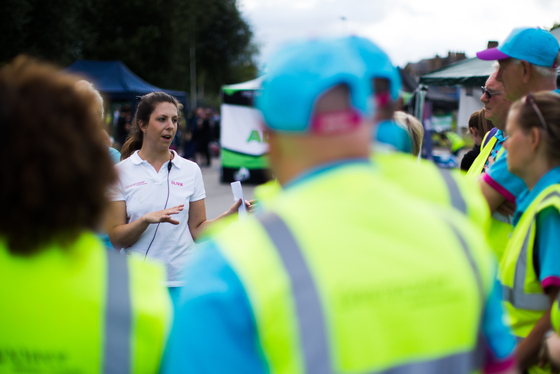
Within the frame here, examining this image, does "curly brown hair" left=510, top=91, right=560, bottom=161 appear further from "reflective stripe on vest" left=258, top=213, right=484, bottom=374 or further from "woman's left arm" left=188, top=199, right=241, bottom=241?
"woman's left arm" left=188, top=199, right=241, bottom=241

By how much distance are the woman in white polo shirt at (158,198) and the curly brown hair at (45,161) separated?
60.3 inches

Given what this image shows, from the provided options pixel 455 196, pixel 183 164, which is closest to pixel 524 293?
pixel 455 196

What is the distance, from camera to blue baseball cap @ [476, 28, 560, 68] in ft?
7.74

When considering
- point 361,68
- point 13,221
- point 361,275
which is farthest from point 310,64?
point 13,221

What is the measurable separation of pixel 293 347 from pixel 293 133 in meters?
0.38

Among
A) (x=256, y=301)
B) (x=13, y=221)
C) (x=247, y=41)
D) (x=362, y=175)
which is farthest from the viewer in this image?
(x=247, y=41)

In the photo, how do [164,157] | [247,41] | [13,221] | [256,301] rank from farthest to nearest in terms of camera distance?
[247,41], [164,157], [13,221], [256,301]

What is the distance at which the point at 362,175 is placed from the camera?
901mm

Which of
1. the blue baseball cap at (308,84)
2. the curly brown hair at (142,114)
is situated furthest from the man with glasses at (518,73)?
the curly brown hair at (142,114)

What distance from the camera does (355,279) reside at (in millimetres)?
839

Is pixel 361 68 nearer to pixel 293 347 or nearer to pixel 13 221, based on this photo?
pixel 293 347

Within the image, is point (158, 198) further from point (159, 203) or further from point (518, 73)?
point (518, 73)

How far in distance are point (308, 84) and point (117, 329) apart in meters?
0.70

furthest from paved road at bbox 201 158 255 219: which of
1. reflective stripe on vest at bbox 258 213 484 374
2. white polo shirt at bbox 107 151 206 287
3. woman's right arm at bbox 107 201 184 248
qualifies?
reflective stripe on vest at bbox 258 213 484 374
